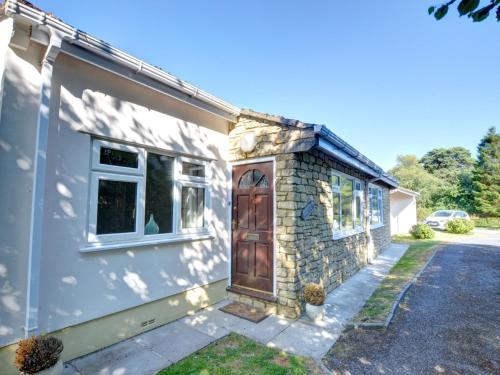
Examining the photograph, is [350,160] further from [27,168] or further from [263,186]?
[27,168]

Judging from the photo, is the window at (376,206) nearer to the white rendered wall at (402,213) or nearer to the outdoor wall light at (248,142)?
the outdoor wall light at (248,142)

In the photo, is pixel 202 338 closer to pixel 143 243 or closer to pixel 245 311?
pixel 245 311

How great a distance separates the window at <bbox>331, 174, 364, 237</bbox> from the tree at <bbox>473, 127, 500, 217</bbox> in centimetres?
2821

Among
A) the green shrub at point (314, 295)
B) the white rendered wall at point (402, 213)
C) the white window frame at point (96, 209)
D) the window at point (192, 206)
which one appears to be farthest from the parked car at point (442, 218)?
the white window frame at point (96, 209)

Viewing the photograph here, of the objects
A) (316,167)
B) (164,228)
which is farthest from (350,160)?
(164,228)

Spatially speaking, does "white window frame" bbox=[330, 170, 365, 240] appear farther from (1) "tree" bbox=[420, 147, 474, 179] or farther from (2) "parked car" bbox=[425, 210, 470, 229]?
(1) "tree" bbox=[420, 147, 474, 179]

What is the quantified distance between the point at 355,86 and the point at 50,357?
1196 centimetres

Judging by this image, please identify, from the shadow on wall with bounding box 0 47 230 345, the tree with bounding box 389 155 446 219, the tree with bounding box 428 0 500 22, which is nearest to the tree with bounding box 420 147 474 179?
the tree with bounding box 389 155 446 219

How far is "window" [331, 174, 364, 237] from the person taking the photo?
7293mm

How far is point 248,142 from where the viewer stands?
5629 millimetres

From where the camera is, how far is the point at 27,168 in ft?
10.2

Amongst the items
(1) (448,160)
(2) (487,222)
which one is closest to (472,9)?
(2) (487,222)

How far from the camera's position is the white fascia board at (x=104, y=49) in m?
2.78

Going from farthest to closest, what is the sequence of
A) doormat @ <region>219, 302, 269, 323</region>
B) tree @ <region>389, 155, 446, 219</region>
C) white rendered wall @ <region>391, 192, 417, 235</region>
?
tree @ <region>389, 155, 446, 219</region>
white rendered wall @ <region>391, 192, 417, 235</region>
doormat @ <region>219, 302, 269, 323</region>
